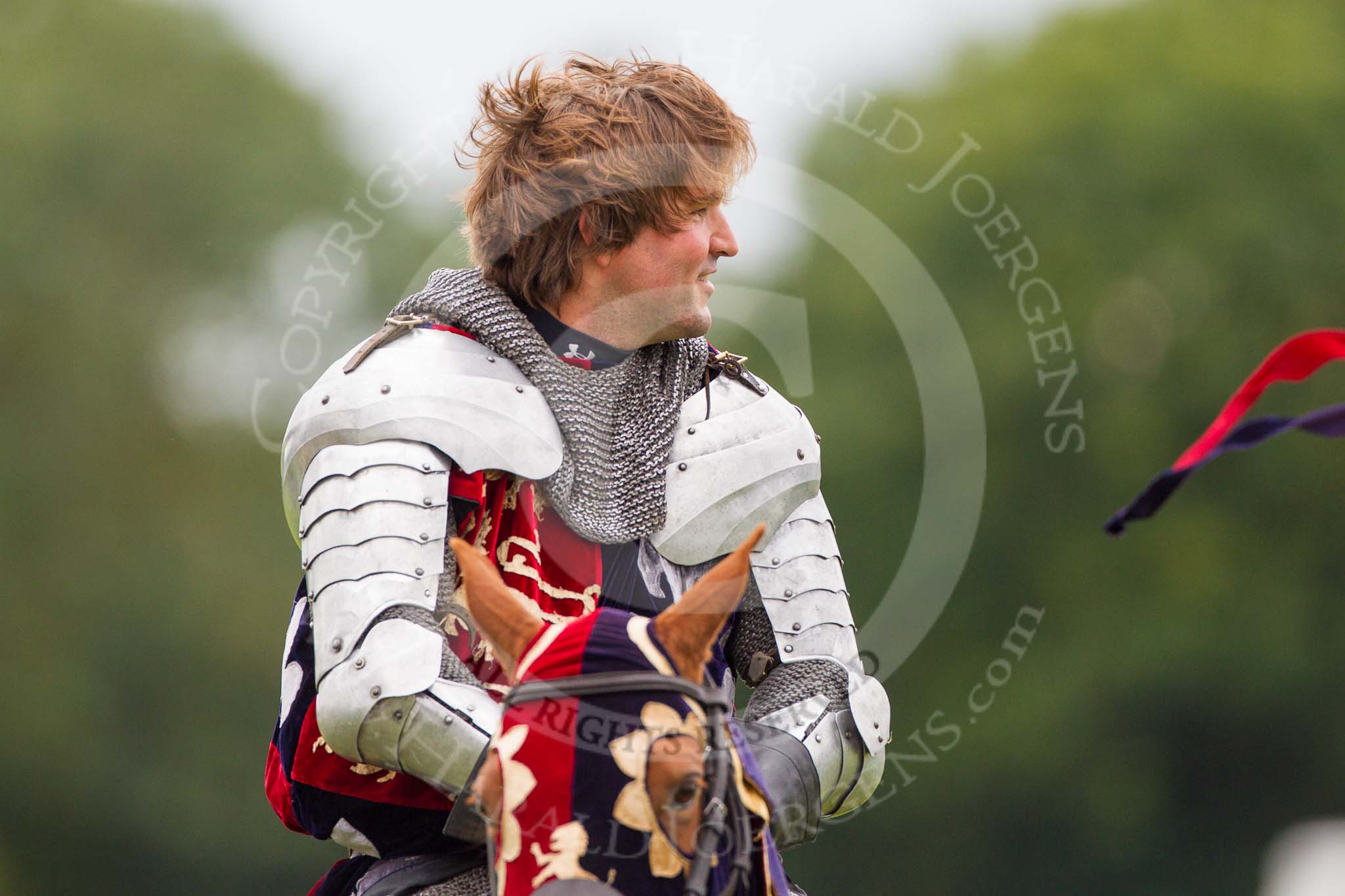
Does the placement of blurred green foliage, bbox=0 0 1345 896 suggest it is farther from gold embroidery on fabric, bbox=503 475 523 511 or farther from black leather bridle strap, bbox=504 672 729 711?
black leather bridle strap, bbox=504 672 729 711

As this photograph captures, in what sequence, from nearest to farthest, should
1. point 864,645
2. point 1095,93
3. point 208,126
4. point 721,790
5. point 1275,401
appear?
point 721,790, point 864,645, point 1275,401, point 1095,93, point 208,126

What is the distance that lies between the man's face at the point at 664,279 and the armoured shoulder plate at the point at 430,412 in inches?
13.8

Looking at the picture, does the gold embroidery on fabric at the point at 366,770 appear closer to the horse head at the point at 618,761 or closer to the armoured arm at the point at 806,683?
the armoured arm at the point at 806,683

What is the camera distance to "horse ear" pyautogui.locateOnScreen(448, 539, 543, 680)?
296cm

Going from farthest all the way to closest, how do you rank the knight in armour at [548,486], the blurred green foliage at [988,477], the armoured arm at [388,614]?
the blurred green foliage at [988,477] < the knight in armour at [548,486] < the armoured arm at [388,614]

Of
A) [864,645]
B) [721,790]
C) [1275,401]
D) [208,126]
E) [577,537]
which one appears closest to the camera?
[721,790]

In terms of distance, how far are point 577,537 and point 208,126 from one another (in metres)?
15.4

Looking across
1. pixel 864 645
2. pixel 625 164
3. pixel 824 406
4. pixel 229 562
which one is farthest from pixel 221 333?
pixel 625 164

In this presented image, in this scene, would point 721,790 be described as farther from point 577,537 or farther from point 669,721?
point 577,537

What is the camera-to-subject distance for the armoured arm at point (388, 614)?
138 inches

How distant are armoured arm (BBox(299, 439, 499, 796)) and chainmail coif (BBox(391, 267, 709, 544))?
334mm

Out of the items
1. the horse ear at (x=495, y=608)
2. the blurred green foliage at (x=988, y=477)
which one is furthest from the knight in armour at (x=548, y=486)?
the blurred green foliage at (x=988, y=477)

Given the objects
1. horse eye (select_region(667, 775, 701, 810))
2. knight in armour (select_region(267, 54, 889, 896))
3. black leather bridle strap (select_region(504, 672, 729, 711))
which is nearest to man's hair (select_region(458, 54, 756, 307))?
knight in armour (select_region(267, 54, 889, 896))

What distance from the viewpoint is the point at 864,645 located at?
19.2 ft
